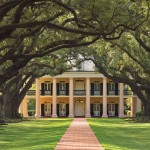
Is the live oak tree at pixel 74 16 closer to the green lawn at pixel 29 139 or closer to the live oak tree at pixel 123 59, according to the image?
the green lawn at pixel 29 139

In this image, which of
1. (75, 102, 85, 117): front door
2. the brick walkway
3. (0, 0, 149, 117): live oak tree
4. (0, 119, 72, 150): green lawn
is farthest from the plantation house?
(0, 0, 149, 117): live oak tree

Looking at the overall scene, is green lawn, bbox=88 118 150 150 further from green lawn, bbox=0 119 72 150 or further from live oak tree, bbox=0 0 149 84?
live oak tree, bbox=0 0 149 84

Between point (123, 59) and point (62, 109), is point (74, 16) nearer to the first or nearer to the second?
point (123, 59)

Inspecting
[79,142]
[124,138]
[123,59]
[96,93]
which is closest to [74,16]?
[79,142]

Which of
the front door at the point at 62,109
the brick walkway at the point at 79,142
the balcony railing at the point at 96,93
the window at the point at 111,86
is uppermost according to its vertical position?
the window at the point at 111,86

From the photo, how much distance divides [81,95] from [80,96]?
34 cm

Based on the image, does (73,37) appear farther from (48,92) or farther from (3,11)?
(48,92)

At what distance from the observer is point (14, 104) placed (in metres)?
55.3

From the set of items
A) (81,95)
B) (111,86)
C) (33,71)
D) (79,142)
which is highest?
(111,86)

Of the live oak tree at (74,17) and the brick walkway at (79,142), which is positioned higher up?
the live oak tree at (74,17)

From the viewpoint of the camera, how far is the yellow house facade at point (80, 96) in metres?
Result: 77.2

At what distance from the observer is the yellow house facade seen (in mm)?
77250

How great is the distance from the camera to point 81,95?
3103 inches

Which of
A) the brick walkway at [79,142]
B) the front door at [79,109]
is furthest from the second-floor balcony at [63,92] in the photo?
the brick walkway at [79,142]
